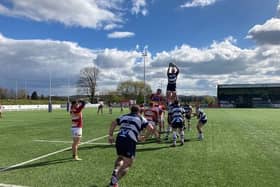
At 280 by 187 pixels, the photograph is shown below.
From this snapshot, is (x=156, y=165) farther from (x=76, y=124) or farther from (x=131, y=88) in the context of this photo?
(x=131, y=88)

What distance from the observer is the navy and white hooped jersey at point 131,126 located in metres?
6.30

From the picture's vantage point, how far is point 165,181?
6.97m

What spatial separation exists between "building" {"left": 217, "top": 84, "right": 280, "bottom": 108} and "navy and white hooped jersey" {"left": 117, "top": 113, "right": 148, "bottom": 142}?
99.7 metres

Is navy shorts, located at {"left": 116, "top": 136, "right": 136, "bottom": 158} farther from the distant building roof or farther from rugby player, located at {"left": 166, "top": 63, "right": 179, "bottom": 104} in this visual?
the distant building roof

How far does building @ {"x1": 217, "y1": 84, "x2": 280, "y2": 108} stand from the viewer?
103m

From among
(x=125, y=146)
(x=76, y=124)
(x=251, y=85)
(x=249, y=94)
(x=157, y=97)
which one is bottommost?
(x=125, y=146)

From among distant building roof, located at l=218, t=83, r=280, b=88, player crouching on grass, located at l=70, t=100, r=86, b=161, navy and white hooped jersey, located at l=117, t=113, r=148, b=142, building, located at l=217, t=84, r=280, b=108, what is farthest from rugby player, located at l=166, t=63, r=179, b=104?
distant building roof, located at l=218, t=83, r=280, b=88

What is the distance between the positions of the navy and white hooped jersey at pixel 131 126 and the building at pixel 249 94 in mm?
99703

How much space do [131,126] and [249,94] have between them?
105644 mm

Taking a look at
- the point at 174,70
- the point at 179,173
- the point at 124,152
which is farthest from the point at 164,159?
the point at 174,70

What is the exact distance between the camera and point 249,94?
345ft

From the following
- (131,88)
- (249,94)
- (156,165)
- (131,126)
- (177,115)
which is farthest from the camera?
(131,88)

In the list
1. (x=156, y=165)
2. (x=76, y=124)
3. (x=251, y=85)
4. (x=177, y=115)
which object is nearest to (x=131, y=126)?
(x=156, y=165)

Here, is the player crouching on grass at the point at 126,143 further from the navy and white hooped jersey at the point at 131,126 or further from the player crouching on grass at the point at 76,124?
the player crouching on grass at the point at 76,124
